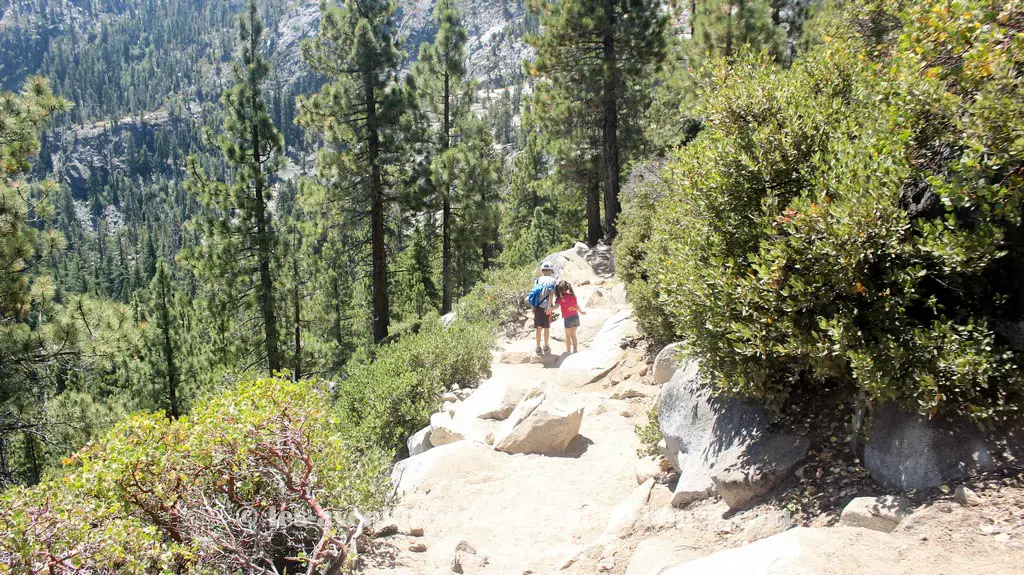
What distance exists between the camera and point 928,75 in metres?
3.36

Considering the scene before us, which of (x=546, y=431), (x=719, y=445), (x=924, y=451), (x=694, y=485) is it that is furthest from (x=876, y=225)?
(x=546, y=431)

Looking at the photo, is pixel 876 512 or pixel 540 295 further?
pixel 540 295

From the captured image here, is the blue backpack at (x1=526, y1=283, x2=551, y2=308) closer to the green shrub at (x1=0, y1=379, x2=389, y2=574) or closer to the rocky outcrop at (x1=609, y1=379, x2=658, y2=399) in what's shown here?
the rocky outcrop at (x1=609, y1=379, x2=658, y2=399)

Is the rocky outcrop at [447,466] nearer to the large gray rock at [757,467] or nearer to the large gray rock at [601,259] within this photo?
the large gray rock at [757,467]

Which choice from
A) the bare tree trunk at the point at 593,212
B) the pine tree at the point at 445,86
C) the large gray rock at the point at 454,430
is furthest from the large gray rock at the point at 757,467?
the bare tree trunk at the point at 593,212

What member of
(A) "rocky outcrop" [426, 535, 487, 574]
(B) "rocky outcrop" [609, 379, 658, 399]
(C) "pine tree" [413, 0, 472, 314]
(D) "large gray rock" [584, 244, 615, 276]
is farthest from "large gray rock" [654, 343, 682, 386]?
(C) "pine tree" [413, 0, 472, 314]

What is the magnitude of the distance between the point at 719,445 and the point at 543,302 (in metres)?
5.77

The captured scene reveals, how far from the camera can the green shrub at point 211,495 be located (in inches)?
135

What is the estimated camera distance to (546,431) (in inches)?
268

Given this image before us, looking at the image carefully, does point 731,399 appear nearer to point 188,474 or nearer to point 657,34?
point 188,474

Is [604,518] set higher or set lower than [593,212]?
lower

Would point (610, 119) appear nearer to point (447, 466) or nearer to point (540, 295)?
point (540, 295)

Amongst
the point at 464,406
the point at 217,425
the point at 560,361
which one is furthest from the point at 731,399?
the point at 560,361

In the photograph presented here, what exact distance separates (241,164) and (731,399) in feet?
41.7
